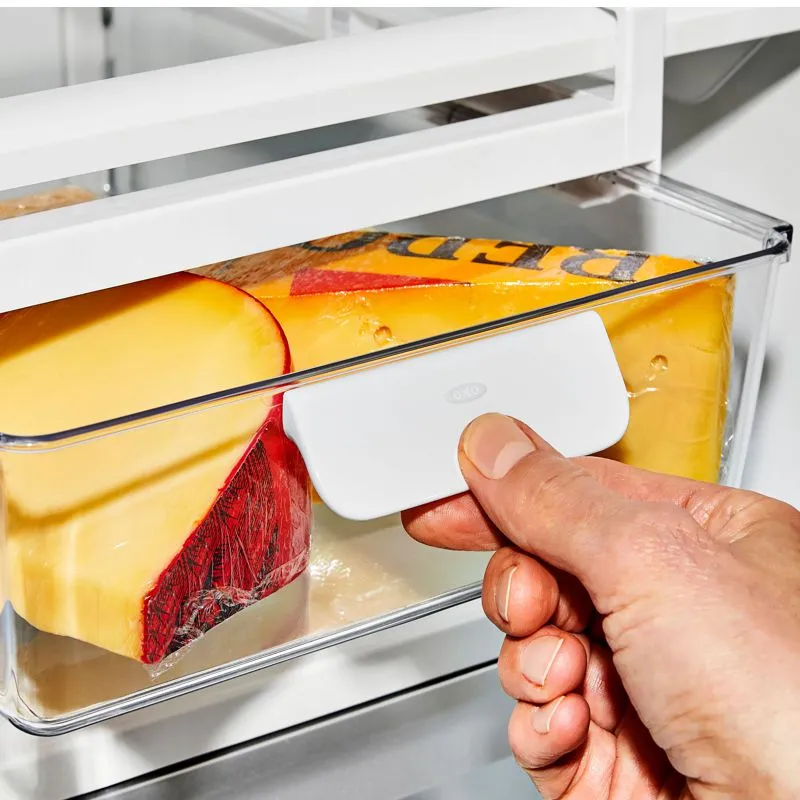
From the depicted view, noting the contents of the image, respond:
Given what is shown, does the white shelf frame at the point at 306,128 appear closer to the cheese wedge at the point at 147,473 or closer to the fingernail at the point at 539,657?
the cheese wedge at the point at 147,473

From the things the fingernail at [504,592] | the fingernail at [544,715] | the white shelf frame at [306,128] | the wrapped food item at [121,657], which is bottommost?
the fingernail at [544,715]

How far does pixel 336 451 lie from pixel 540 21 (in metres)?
0.19

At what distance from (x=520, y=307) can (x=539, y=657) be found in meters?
0.13

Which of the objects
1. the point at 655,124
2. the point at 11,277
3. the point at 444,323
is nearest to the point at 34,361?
the point at 11,277

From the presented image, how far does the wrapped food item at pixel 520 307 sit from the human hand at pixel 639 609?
0.13 ft

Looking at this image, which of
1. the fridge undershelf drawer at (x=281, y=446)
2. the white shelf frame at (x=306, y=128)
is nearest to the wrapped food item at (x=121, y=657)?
the fridge undershelf drawer at (x=281, y=446)

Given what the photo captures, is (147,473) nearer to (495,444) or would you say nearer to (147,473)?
(147,473)

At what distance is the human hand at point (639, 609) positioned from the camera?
1.06 feet

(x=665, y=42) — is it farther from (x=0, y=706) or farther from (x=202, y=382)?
(x=0, y=706)

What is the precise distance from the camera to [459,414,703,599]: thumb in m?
0.34

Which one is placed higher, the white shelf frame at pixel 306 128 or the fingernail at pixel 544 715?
the white shelf frame at pixel 306 128

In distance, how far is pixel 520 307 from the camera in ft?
1.41

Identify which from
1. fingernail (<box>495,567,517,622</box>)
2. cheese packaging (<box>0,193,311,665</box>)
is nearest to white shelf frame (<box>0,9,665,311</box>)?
cheese packaging (<box>0,193,311,665</box>)

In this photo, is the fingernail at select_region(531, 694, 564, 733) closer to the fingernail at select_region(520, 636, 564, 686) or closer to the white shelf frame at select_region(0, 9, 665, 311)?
the fingernail at select_region(520, 636, 564, 686)
